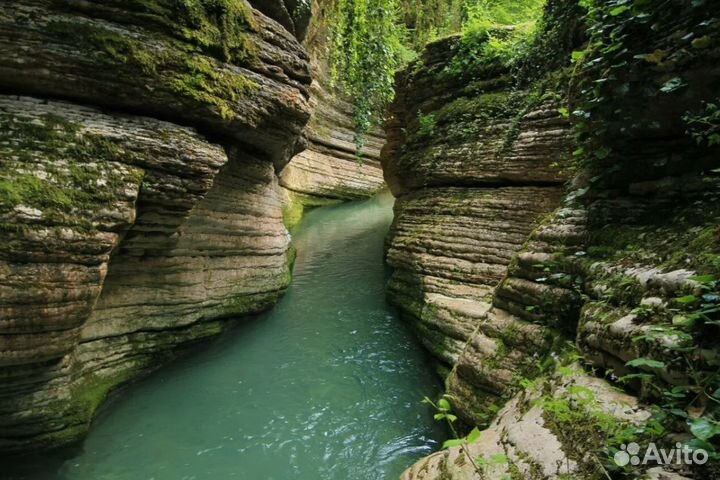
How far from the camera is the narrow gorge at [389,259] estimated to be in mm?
2578

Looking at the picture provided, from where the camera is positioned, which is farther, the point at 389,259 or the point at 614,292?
the point at 389,259

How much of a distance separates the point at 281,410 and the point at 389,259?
15.3 ft

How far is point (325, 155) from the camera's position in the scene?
21.5 m

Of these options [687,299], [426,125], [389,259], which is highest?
[426,125]

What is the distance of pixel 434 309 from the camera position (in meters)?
7.13

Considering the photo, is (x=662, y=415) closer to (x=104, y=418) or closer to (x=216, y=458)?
(x=216, y=458)

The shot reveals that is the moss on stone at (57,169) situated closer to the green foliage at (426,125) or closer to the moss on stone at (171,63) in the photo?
the moss on stone at (171,63)

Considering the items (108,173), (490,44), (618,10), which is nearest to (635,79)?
(618,10)

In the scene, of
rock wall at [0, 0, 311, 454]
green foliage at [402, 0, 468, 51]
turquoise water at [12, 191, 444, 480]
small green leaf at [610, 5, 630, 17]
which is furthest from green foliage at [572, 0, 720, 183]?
green foliage at [402, 0, 468, 51]

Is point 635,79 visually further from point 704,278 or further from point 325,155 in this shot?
point 325,155

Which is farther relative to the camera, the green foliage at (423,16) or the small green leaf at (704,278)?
the green foliage at (423,16)

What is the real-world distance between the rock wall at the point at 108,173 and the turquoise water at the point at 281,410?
49cm

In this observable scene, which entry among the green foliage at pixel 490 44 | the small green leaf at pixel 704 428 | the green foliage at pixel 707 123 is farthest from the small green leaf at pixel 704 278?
the green foliage at pixel 490 44

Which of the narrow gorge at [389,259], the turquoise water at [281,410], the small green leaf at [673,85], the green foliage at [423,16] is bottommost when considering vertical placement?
the turquoise water at [281,410]
